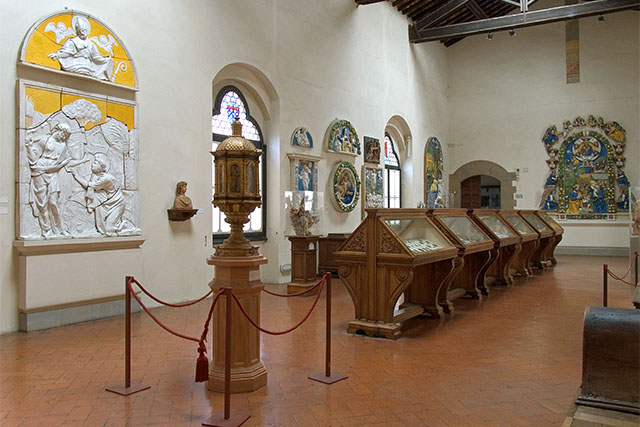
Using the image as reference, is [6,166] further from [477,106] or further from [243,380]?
[477,106]

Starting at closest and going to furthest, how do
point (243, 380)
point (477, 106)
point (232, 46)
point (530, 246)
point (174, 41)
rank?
point (243, 380) < point (174, 41) < point (232, 46) < point (530, 246) < point (477, 106)

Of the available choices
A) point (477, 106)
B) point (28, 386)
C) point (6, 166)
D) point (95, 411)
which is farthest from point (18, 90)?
point (477, 106)

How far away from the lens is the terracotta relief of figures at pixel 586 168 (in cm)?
1639

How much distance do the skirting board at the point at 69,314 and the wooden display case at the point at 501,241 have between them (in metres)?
5.49

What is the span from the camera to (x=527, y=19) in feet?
48.3

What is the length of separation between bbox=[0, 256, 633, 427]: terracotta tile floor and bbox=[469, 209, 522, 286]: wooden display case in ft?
6.09

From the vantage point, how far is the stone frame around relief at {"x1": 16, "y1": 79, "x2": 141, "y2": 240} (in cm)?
618

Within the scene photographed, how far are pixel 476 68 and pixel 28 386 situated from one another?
1760 centimetres

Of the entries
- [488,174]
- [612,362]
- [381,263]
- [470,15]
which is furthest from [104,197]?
[470,15]

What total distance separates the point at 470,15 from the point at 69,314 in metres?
15.5

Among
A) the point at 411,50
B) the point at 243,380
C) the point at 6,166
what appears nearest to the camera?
the point at 243,380

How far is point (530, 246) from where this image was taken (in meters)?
11.4

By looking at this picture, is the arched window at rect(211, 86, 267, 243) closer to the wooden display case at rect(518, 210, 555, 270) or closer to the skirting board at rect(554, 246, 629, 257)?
the wooden display case at rect(518, 210, 555, 270)

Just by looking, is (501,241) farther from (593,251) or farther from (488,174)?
(488,174)
